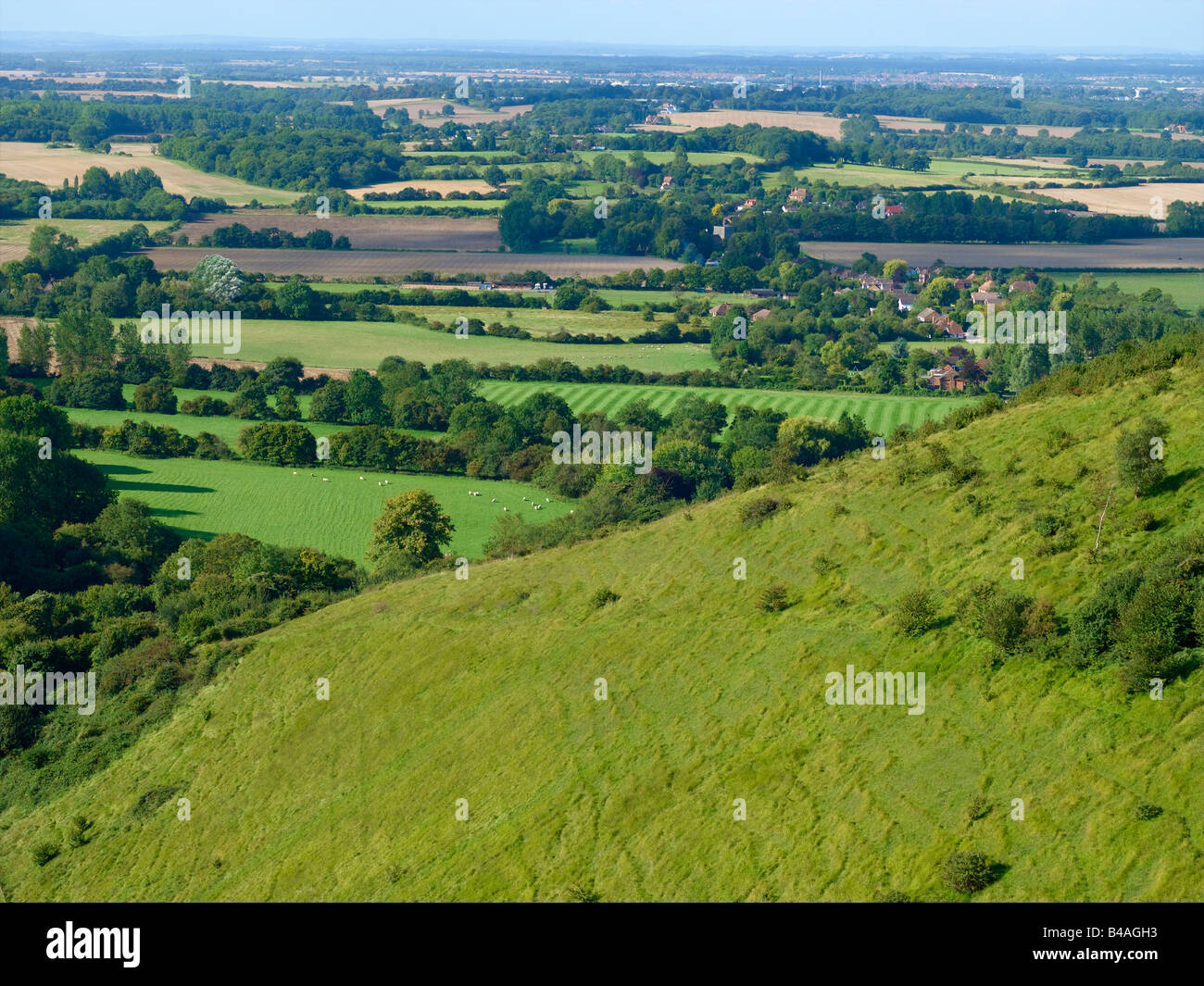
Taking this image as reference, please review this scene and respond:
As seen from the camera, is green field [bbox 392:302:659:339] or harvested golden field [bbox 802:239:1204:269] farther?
harvested golden field [bbox 802:239:1204:269]

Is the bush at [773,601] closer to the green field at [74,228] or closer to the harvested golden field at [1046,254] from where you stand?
the harvested golden field at [1046,254]

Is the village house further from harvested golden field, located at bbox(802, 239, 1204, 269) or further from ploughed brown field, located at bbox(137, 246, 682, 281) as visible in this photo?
ploughed brown field, located at bbox(137, 246, 682, 281)

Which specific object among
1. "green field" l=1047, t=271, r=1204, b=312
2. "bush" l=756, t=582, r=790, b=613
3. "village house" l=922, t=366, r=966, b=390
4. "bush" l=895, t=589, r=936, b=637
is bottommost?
"village house" l=922, t=366, r=966, b=390

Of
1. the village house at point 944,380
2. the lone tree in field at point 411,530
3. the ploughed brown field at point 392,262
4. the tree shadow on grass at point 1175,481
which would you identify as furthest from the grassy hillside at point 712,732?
the ploughed brown field at point 392,262

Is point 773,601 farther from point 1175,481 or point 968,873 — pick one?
point 968,873

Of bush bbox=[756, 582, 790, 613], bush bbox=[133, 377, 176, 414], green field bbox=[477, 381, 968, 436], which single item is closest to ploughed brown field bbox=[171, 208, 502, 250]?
green field bbox=[477, 381, 968, 436]

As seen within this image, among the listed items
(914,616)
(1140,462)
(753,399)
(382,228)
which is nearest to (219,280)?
(382,228)

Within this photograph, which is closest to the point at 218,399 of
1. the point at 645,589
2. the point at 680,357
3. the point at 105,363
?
the point at 105,363
